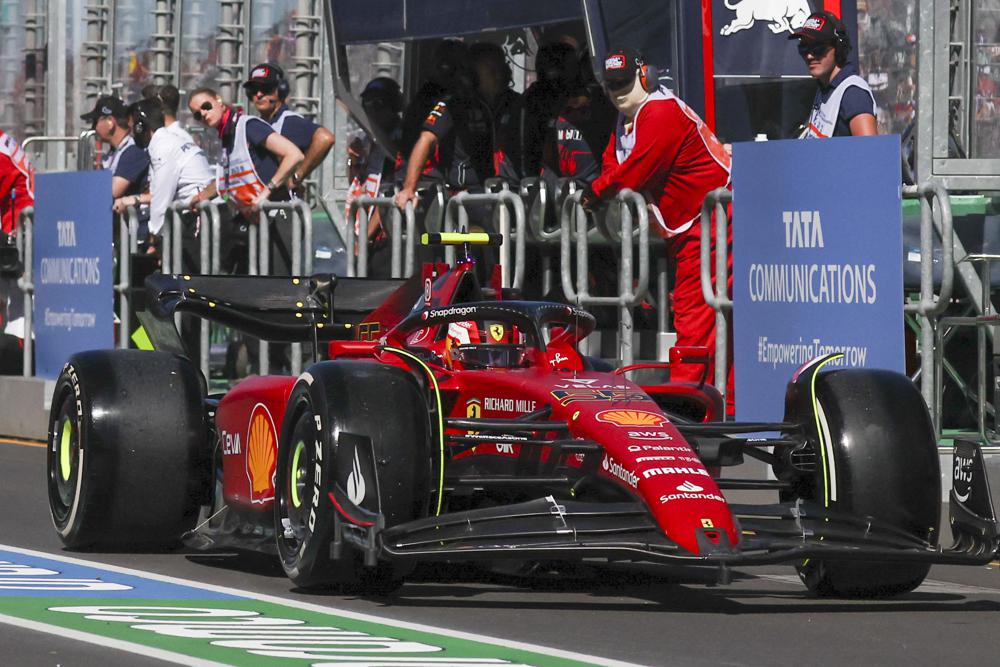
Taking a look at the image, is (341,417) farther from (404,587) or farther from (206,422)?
(206,422)

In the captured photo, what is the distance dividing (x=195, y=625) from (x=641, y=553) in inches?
58.0

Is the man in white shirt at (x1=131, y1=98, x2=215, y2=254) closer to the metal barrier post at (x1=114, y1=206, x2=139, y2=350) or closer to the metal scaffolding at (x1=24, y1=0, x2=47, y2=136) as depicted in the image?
the metal barrier post at (x1=114, y1=206, x2=139, y2=350)

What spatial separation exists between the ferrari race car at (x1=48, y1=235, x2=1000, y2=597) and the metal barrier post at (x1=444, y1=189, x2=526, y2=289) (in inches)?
128

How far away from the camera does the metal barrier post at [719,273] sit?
11.6 metres

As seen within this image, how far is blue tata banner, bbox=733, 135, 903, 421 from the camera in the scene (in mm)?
10250

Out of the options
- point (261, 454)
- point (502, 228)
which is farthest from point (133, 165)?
point (261, 454)

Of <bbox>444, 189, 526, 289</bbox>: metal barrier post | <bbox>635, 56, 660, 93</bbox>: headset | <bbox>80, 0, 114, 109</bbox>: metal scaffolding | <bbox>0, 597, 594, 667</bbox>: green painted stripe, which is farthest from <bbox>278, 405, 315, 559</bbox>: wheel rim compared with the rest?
A: <bbox>80, 0, 114, 109</bbox>: metal scaffolding

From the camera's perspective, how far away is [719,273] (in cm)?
1166

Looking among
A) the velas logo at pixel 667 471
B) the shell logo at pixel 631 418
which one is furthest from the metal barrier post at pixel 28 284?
the velas logo at pixel 667 471

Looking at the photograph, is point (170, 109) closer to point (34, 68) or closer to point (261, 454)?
point (34, 68)

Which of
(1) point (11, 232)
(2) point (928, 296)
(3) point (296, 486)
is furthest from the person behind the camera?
(1) point (11, 232)

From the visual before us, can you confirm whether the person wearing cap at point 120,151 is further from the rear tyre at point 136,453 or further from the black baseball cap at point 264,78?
the rear tyre at point 136,453

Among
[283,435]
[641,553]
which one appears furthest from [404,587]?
[641,553]

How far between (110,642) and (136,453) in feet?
7.90
